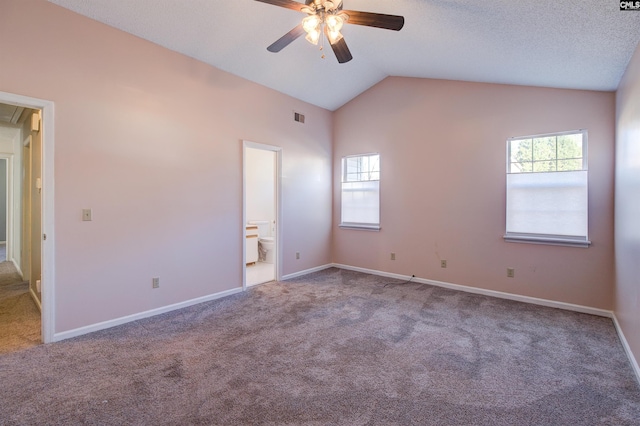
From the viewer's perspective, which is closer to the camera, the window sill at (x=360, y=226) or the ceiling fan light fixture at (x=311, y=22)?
the ceiling fan light fixture at (x=311, y=22)

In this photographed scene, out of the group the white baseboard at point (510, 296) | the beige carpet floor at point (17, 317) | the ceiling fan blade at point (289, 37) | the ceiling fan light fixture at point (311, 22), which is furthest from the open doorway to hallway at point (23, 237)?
the white baseboard at point (510, 296)

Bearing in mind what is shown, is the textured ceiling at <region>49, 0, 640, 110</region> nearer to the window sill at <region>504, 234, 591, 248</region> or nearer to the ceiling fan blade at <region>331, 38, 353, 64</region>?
the ceiling fan blade at <region>331, 38, 353, 64</region>

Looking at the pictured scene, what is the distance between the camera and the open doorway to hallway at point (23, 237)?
3133mm

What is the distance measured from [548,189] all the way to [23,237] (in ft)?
25.0

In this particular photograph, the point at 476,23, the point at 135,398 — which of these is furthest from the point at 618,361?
the point at 135,398

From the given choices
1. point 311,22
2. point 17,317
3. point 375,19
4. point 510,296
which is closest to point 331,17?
point 311,22

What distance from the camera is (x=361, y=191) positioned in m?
5.61

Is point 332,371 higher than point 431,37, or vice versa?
point 431,37

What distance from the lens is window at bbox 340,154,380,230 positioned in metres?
5.44

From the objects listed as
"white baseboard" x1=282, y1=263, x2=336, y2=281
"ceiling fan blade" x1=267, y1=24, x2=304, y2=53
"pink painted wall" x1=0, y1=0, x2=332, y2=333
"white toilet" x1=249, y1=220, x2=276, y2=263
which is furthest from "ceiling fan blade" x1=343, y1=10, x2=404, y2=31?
"white toilet" x1=249, y1=220, x2=276, y2=263

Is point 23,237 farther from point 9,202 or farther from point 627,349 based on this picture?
point 627,349

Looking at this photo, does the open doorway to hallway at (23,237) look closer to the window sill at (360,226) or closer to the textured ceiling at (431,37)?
the textured ceiling at (431,37)

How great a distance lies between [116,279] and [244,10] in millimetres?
3024

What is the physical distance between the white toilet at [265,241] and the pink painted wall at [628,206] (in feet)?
17.0
